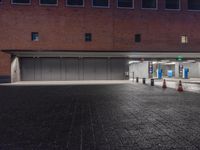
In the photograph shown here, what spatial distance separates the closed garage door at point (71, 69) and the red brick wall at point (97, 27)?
3947 mm

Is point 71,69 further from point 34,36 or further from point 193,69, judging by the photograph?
point 193,69

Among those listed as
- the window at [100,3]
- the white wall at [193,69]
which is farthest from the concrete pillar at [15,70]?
the white wall at [193,69]

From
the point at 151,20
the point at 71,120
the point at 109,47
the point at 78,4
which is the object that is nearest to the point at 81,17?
the point at 78,4

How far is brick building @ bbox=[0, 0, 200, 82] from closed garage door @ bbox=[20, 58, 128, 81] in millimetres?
142

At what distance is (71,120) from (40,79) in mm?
26278

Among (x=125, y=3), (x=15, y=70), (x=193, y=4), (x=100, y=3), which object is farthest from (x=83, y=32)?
(x=193, y=4)

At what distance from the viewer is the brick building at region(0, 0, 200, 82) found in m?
27.9

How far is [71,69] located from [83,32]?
20.9ft

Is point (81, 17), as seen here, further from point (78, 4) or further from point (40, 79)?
point (40, 79)

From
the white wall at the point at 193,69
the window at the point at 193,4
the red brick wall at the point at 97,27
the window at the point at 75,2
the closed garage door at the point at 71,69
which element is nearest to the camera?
the red brick wall at the point at 97,27

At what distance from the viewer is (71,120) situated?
22.7 feet

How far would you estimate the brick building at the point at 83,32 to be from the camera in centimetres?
2789

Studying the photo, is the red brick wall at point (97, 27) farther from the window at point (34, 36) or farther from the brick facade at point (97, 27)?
the window at point (34, 36)

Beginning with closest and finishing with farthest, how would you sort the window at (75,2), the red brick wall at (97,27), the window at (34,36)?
the red brick wall at (97,27), the window at (34,36), the window at (75,2)
